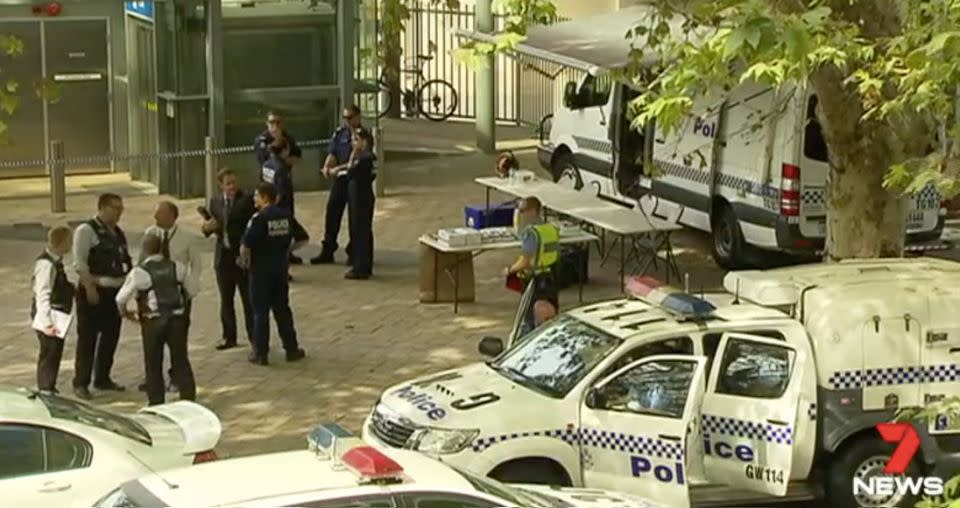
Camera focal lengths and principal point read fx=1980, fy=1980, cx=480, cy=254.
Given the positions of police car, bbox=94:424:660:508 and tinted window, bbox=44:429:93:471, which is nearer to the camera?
police car, bbox=94:424:660:508

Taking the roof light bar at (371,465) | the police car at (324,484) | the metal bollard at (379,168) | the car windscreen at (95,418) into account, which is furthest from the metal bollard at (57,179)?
the roof light bar at (371,465)

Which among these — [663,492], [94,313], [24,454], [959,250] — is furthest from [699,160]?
[24,454]

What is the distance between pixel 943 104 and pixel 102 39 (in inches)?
641

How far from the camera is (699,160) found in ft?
68.0

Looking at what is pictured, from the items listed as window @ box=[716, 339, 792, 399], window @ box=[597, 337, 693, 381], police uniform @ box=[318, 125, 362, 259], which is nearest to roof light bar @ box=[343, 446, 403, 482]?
window @ box=[597, 337, 693, 381]

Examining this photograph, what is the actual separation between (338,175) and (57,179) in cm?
471

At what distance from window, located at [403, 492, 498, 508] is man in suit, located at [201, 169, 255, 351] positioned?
8259 millimetres

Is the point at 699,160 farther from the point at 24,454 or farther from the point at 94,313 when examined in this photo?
the point at 24,454

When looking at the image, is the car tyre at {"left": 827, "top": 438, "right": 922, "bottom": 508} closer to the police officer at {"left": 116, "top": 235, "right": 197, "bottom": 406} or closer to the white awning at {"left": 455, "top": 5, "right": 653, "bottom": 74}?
the police officer at {"left": 116, "top": 235, "right": 197, "bottom": 406}

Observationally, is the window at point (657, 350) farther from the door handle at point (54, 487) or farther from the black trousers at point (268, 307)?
the black trousers at point (268, 307)

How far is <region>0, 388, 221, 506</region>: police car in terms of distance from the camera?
35.6 ft

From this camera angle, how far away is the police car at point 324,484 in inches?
346

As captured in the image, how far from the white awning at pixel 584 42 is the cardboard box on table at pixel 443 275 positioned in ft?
7.09

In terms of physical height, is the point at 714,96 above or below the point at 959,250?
above
